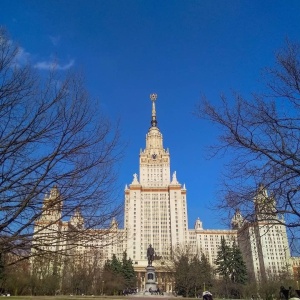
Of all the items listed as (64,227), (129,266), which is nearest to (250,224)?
(64,227)

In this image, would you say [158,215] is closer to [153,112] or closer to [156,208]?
[156,208]

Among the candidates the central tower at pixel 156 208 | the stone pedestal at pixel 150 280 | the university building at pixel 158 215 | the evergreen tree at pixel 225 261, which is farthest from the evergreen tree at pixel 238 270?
the central tower at pixel 156 208

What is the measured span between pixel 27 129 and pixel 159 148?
12811cm

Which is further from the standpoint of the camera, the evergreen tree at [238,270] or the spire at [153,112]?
the spire at [153,112]

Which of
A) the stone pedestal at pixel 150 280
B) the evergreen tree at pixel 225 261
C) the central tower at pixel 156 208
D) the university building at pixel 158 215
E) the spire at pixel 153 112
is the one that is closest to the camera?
the stone pedestal at pixel 150 280

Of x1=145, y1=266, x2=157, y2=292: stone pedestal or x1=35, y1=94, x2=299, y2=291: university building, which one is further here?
x1=35, y1=94, x2=299, y2=291: university building

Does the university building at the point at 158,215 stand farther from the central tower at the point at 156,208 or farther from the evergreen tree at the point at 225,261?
the evergreen tree at the point at 225,261

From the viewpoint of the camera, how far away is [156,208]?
121 metres

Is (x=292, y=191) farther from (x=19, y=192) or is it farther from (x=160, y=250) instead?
(x=160, y=250)

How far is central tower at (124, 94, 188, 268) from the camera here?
113 metres

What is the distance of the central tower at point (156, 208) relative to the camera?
370 feet

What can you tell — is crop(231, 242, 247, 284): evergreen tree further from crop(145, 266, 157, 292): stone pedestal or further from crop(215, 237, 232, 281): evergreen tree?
crop(145, 266, 157, 292): stone pedestal

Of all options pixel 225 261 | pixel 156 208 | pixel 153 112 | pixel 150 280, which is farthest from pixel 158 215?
pixel 150 280

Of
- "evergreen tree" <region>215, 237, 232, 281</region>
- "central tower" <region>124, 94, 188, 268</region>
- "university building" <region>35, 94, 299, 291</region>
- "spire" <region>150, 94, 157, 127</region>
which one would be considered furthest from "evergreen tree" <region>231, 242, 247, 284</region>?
"spire" <region>150, 94, 157, 127</region>
